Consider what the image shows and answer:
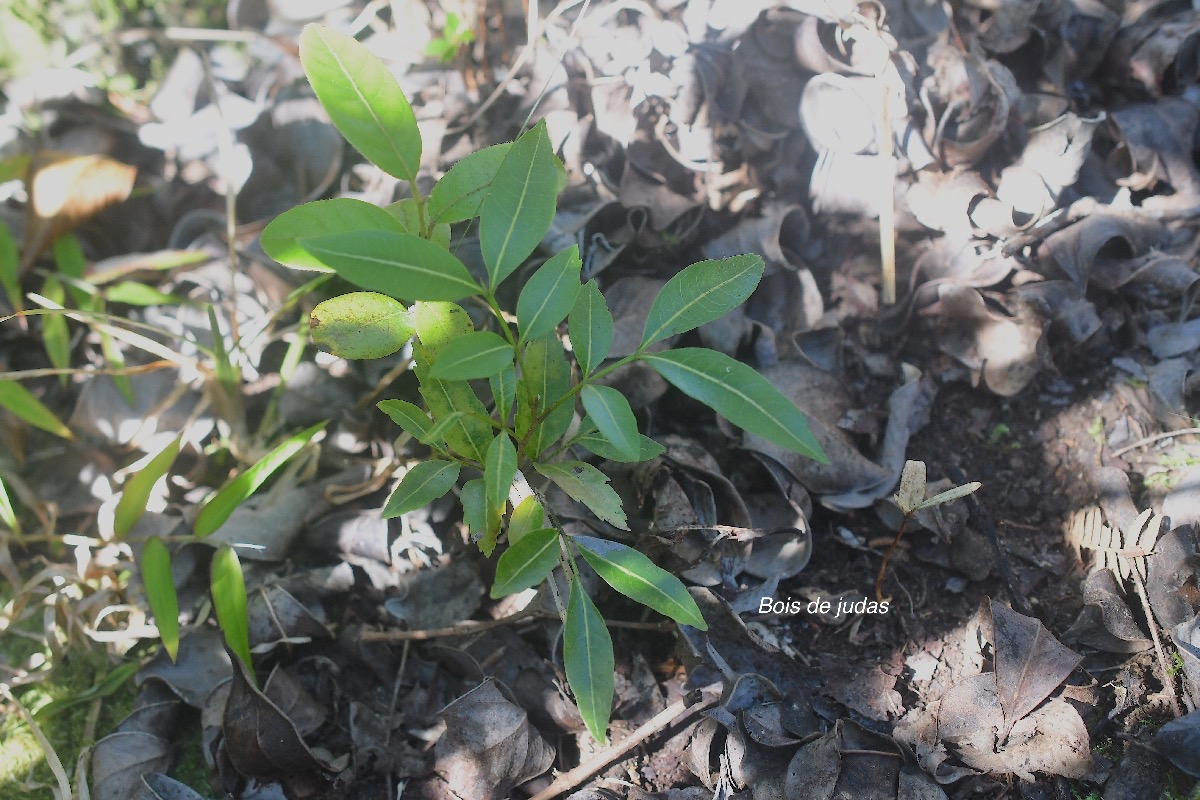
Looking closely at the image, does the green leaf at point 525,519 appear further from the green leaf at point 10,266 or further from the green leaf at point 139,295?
the green leaf at point 10,266

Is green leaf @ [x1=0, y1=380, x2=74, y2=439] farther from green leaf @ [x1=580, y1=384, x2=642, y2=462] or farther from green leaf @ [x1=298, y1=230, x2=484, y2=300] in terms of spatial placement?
green leaf @ [x1=580, y1=384, x2=642, y2=462]

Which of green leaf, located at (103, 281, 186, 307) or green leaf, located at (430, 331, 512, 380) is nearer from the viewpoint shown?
green leaf, located at (430, 331, 512, 380)

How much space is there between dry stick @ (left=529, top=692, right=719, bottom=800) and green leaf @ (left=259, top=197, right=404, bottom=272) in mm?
777

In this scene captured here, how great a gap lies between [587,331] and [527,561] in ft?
0.96

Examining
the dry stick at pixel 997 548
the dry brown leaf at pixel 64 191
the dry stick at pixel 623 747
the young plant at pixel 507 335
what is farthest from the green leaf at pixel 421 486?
the dry brown leaf at pixel 64 191

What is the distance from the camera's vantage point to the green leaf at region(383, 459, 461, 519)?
1103mm

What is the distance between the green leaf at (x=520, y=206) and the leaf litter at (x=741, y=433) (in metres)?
0.52

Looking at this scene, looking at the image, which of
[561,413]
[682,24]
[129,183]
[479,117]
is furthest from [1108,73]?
[129,183]

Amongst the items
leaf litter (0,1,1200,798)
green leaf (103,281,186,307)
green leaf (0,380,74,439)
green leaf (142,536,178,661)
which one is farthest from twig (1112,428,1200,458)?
green leaf (0,380,74,439)

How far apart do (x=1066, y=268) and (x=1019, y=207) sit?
160mm

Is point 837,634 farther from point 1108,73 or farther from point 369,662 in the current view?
A: point 1108,73

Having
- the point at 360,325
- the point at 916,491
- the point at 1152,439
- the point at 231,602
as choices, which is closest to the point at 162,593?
the point at 231,602

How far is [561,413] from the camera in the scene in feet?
3.85

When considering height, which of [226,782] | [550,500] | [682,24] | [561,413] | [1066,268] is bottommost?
[226,782]
